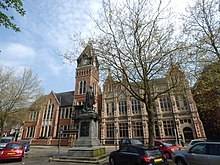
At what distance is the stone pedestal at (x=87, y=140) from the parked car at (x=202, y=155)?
233 inches

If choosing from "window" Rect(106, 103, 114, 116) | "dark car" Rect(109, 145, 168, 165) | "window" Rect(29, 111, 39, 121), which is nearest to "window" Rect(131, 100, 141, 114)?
"window" Rect(106, 103, 114, 116)

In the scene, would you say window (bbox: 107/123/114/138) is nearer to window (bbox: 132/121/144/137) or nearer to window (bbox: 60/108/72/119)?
window (bbox: 132/121/144/137)

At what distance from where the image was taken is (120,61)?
39.9 ft

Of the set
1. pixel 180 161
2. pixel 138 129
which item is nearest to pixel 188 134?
pixel 138 129

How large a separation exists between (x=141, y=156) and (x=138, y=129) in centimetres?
2520

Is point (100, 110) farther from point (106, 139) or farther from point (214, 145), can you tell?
point (214, 145)

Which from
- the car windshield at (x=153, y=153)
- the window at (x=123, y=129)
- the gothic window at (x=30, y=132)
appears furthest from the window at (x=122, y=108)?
the car windshield at (x=153, y=153)

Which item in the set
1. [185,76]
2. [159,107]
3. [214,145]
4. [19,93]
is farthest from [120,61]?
[159,107]

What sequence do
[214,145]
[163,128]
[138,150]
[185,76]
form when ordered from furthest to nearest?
[163,128] → [185,76] → [138,150] → [214,145]

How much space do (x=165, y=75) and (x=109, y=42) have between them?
5686 millimetres

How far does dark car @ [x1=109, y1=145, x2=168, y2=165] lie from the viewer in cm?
675

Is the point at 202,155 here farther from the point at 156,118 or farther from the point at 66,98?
the point at 66,98

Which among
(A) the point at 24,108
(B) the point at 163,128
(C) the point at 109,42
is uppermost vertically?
(C) the point at 109,42

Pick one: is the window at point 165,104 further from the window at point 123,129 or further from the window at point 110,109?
the window at point 110,109
